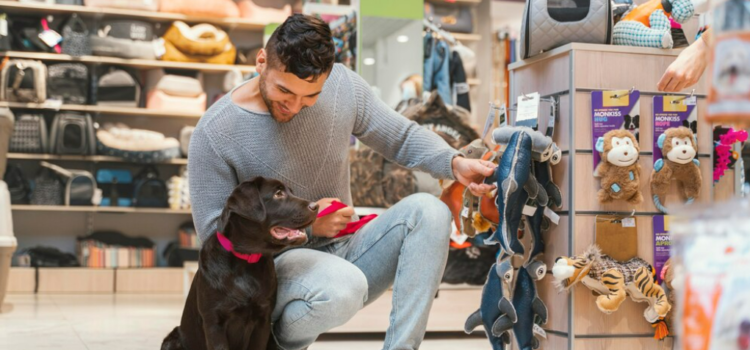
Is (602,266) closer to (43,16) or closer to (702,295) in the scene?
(702,295)

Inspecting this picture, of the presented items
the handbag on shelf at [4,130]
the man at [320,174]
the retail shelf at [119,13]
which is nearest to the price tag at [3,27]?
the retail shelf at [119,13]

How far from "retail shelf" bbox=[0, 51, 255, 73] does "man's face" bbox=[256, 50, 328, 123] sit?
4.68m

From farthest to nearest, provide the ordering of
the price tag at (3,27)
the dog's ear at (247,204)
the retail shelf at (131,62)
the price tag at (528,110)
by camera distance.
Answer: the retail shelf at (131,62)
the price tag at (3,27)
the price tag at (528,110)
the dog's ear at (247,204)

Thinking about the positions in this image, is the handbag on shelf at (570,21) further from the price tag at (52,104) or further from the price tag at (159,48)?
the price tag at (52,104)

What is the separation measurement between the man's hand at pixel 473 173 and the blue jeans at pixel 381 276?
107 millimetres

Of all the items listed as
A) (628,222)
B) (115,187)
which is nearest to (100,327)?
(115,187)

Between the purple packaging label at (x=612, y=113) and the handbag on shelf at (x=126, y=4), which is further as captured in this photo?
the handbag on shelf at (x=126, y=4)

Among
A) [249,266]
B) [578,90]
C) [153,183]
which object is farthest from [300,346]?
[153,183]

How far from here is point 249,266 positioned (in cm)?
199

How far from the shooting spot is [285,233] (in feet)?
6.43

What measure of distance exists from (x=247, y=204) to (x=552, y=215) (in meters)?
0.99

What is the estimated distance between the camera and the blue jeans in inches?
80.8

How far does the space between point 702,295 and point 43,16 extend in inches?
260

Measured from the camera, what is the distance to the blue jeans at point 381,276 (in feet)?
6.73
